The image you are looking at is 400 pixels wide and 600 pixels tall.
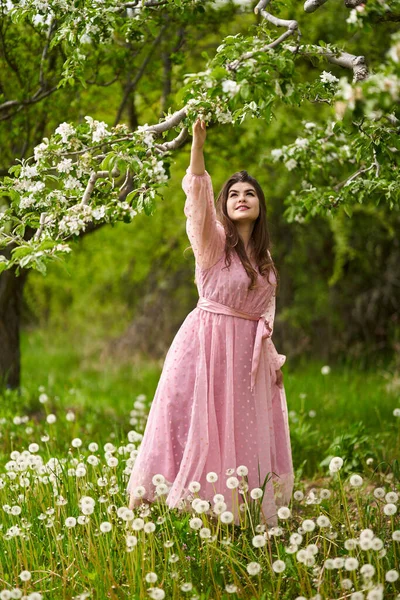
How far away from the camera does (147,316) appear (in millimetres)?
9523

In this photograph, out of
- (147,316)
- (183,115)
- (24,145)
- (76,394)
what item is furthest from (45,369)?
(183,115)

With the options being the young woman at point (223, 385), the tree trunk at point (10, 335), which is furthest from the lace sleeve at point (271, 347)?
the tree trunk at point (10, 335)

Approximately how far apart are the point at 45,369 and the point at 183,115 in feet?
22.8

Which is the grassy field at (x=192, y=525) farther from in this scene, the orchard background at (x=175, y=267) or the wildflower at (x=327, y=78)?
the wildflower at (x=327, y=78)

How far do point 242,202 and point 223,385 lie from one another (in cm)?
92

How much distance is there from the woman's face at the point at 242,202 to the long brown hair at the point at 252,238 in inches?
1.1

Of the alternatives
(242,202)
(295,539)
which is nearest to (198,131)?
(242,202)

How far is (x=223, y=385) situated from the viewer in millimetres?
3482

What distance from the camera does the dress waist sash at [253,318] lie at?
345 cm

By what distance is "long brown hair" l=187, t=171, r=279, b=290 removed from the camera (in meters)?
3.53

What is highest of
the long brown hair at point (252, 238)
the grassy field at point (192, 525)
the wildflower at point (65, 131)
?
the wildflower at point (65, 131)

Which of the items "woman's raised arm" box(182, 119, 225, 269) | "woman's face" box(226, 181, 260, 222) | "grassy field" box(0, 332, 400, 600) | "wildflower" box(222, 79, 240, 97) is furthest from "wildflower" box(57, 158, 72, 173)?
"grassy field" box(0, 332, 400, 600)

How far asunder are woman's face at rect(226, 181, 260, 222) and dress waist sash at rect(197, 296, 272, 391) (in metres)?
0.45

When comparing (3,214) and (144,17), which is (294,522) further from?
(144,17)
